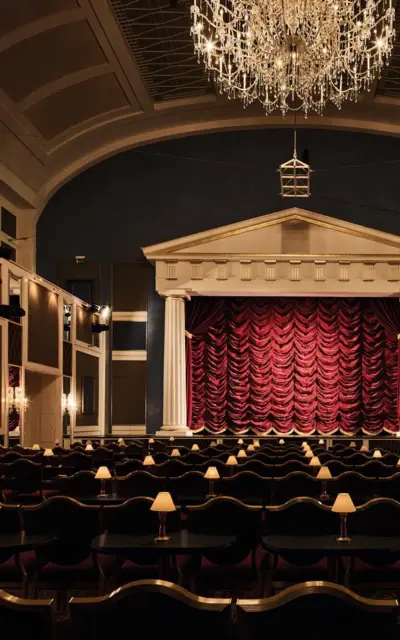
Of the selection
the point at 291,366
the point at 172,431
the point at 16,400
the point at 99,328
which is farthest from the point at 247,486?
the point at 291,366

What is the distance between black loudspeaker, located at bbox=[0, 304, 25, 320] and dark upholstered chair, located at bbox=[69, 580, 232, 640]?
13221mm

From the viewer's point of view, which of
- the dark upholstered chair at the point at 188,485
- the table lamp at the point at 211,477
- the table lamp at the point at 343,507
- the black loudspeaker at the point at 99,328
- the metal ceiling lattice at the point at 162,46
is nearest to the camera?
the table lamp at the point at 343,507

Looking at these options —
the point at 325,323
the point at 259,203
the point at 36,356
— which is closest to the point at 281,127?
the point at 259,203

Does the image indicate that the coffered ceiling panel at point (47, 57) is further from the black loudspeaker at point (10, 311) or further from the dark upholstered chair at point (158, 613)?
the dark upholstered chair at point (158, 613)

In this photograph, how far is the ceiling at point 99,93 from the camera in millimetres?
17859

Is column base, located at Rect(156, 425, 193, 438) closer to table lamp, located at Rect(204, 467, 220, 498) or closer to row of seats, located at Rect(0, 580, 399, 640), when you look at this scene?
table lamp, located at Rect(204, 467, 220, 498)

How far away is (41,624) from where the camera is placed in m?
3.07

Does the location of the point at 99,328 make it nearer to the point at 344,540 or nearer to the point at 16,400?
the point at 16,400

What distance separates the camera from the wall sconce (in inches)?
814

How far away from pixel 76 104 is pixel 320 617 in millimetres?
20117

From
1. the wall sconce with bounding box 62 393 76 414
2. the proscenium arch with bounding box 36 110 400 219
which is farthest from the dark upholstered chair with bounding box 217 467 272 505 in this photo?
the proscenium arch with bounding box 36 110 400 219

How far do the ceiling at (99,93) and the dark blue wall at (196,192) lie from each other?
1.57 feet

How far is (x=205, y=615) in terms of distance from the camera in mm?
3113

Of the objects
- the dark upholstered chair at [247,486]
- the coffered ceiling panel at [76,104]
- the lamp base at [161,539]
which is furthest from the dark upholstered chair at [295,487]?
the coffered ceiling panel at [76,104]
